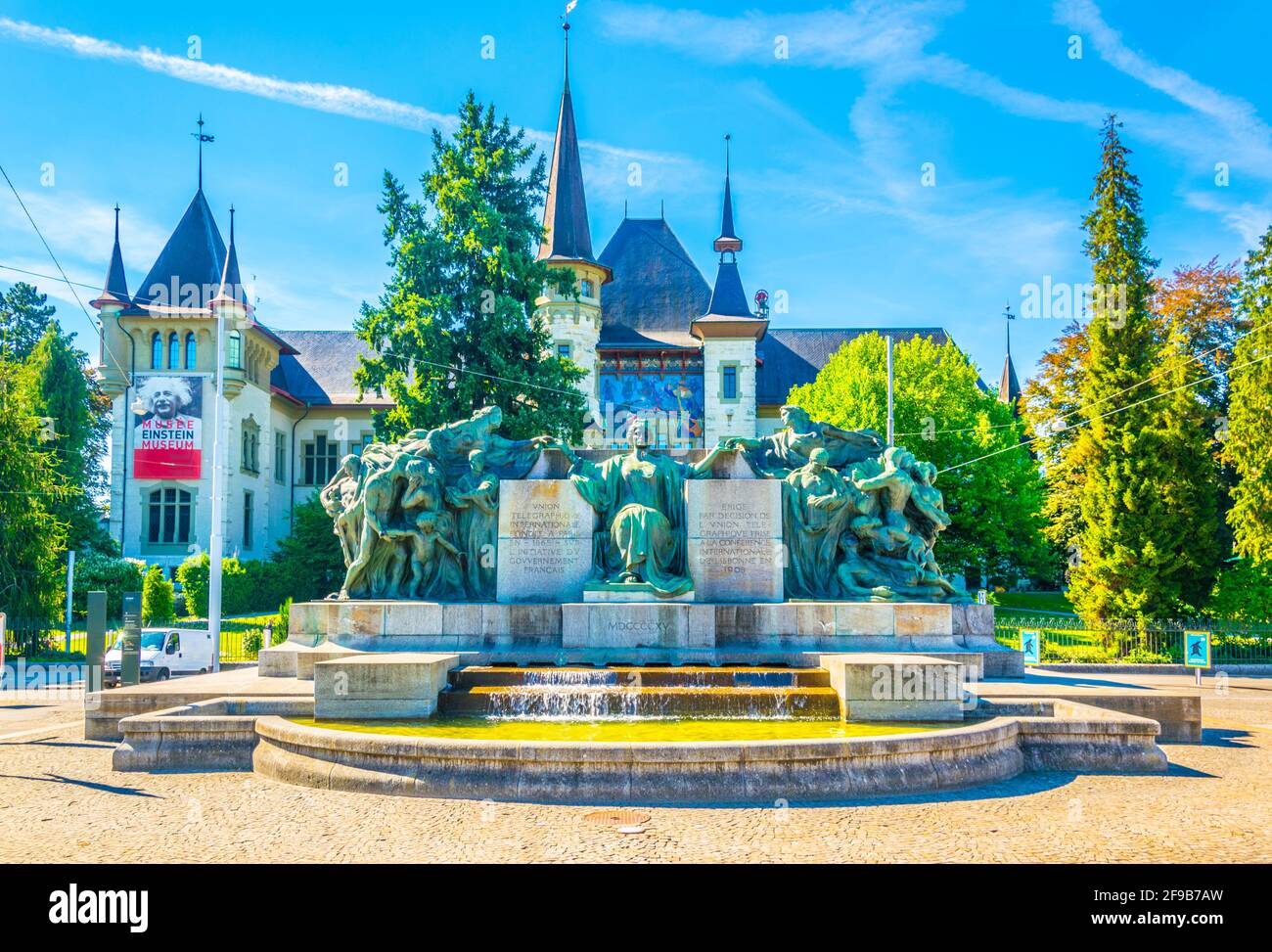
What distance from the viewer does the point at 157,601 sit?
3612cm

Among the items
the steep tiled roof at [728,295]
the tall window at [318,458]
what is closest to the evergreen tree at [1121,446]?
the steep tiled roof at [728,295]

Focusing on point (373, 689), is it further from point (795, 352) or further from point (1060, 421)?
point (795, 352)

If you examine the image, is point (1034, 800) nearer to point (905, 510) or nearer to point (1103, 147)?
point (905, 510)

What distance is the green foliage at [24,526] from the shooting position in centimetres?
2752

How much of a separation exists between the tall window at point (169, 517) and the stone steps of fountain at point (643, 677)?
144 ft

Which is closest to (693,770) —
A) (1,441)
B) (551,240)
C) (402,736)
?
(402,736)

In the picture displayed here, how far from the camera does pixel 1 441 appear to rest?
92.9 ft

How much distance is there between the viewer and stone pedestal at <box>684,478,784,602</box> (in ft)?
51.2

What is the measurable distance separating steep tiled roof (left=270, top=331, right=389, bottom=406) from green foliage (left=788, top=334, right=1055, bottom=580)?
31756 millimetres

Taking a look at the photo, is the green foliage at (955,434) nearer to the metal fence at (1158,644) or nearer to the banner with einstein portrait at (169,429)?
the metal fence at (1158,644)

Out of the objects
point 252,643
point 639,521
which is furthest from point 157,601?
point 639,521

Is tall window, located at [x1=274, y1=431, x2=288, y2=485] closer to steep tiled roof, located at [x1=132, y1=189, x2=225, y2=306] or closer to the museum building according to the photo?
the museum building

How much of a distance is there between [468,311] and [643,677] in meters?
24.7

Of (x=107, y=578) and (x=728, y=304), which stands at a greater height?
(x=728, y=304)
